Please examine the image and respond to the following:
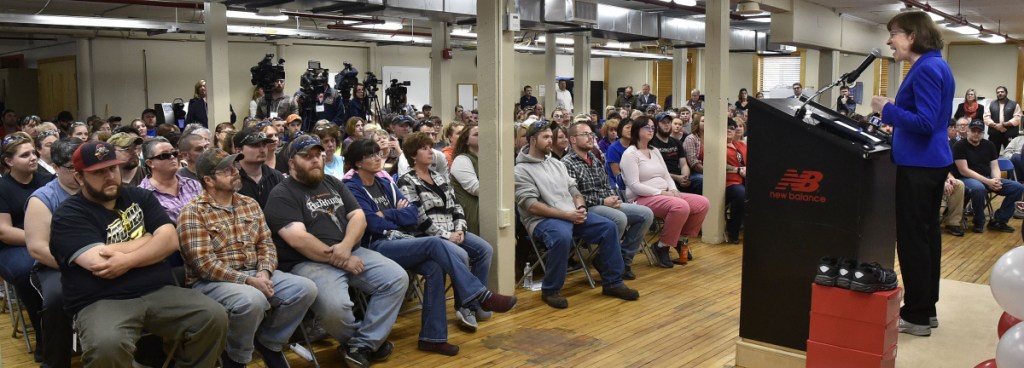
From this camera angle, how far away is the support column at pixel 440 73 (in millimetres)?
11359

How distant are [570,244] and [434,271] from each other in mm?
1283

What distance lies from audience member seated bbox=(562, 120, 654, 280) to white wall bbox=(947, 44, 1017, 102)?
53.3 ft

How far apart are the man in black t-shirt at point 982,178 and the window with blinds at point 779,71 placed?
41.4 ft

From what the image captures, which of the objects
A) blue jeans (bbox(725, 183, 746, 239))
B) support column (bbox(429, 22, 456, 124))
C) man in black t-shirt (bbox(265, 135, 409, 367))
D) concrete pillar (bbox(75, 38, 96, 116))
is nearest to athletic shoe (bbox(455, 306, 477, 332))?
man in black t-shirt (bbox(265, 135, 409, 367))

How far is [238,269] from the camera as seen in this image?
3.65 m

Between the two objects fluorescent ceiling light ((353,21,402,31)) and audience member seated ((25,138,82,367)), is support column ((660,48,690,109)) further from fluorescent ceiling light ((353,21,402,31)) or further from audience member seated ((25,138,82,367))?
audience member seated ((25,138,82,367))

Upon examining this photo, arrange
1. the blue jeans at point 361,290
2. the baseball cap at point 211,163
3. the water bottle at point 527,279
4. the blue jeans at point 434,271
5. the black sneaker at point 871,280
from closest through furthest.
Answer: the black sneaker at point 871,280, the baseball cap at point 211,163, the blue jeans at point 361,290, the blue jeans at point 434,271, the water bottle at point 527,279

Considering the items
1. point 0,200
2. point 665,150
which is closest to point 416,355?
point 0,200

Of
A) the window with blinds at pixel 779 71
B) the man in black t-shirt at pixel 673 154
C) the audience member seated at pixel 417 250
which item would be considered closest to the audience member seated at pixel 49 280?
the audience member seated at pixel 417 250

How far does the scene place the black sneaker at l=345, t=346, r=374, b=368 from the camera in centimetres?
393

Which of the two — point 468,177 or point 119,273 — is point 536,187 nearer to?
point 468,177

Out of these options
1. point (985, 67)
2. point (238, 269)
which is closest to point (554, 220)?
point (238, 269)

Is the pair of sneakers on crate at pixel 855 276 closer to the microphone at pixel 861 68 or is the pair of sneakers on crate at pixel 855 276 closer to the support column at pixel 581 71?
the microphone at pixel 861 68

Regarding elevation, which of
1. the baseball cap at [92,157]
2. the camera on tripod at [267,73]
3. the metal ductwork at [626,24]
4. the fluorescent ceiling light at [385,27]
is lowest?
the baseball cap at [92,157]
